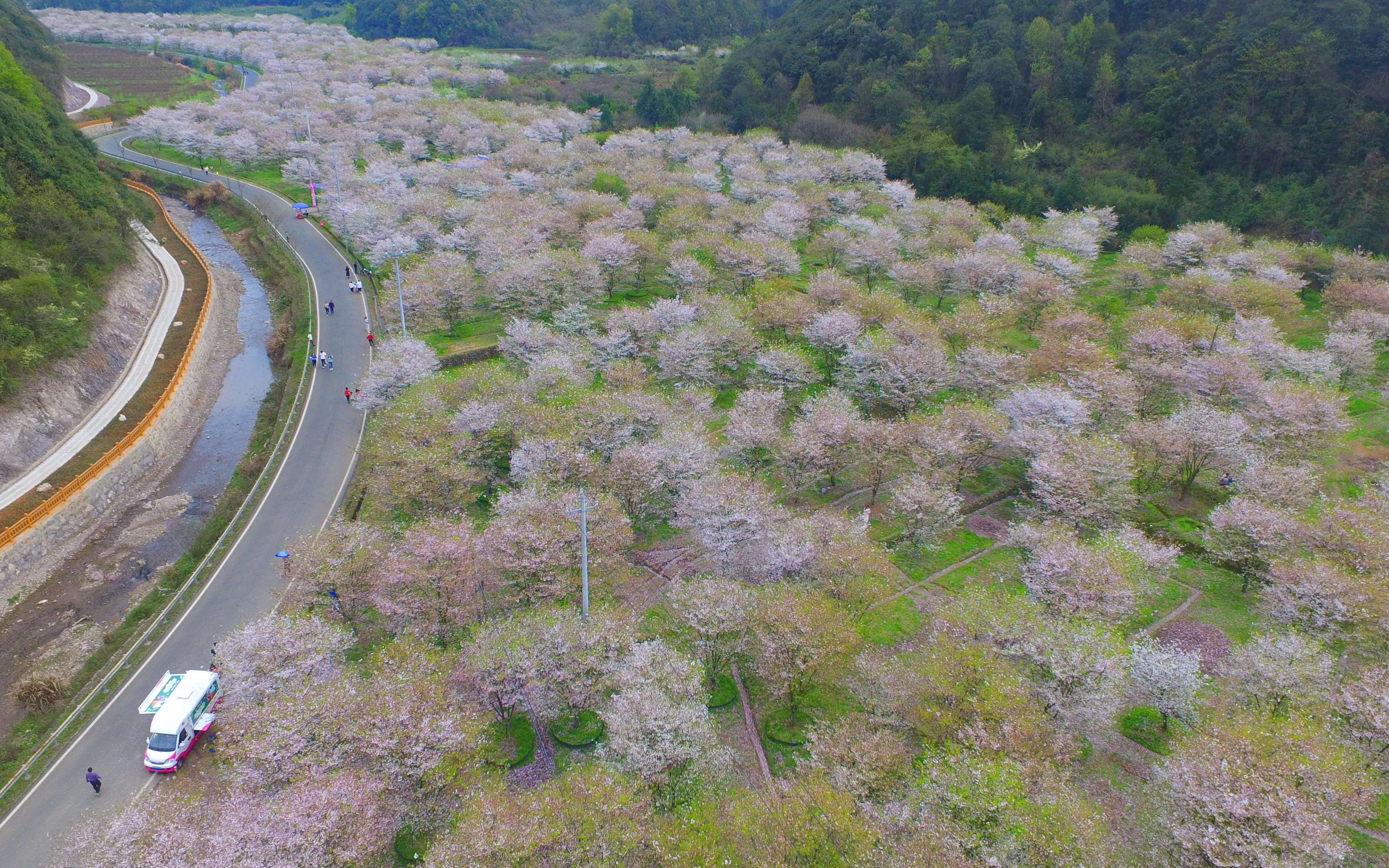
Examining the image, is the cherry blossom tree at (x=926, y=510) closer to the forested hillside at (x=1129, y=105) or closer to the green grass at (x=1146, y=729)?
the green grass at (x=1146, y=729)

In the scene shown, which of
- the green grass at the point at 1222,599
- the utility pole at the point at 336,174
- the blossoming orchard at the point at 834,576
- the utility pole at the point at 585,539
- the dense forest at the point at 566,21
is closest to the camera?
the blossoming orchard at the point at 834,576

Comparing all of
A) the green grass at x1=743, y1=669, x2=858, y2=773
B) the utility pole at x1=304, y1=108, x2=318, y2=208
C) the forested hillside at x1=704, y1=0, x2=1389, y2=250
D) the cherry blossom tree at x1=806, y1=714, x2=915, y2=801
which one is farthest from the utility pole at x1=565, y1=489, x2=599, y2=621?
the forested hillside at x1=704, y1=0, x2=1389, y2=250

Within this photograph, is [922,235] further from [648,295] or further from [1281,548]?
[1281,548]

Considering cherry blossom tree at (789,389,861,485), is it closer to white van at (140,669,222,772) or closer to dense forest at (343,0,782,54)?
white van at (140,669,222,772)

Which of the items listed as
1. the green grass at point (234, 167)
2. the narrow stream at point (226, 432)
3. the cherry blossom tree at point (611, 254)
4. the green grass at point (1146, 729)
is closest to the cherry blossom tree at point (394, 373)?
the narrow stream at point (226, 432)

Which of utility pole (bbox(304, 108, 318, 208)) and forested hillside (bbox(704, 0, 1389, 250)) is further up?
forested hillside (bbox(704, 0, 1389, 250))

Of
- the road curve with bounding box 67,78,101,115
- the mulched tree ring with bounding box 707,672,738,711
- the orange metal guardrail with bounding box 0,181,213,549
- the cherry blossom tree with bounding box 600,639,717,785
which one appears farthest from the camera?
the road curve with bounding box 67,78,101,115
